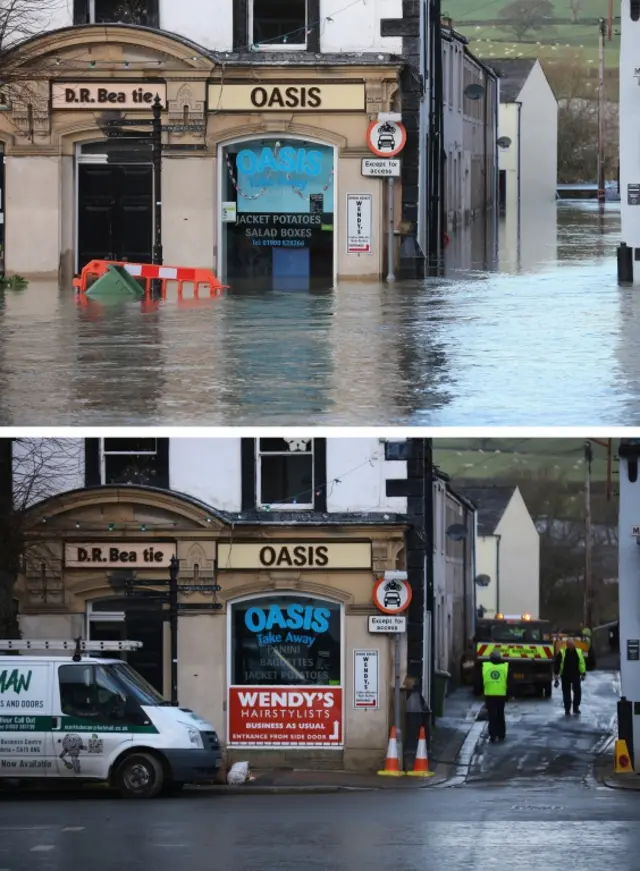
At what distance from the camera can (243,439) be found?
23.2 meters

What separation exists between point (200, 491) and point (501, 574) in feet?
186

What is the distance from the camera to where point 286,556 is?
23.2 metres

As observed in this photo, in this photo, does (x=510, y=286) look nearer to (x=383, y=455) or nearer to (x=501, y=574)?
(x=383, y=455)

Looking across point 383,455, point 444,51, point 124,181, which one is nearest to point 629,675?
point 383,455

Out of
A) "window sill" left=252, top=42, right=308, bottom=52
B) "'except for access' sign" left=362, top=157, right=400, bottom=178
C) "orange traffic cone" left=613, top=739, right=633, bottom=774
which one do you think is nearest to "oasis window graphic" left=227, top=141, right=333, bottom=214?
"'except for access' sign" left=362, top=157, right=400, bottom=178

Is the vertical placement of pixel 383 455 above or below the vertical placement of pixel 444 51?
below

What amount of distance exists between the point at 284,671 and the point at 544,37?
25.4 m

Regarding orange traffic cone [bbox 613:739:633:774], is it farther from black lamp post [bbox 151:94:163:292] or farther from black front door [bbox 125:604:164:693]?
black lamp post [bbox 151:94:163:292]

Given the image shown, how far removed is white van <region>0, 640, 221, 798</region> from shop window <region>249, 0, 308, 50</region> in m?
11.2

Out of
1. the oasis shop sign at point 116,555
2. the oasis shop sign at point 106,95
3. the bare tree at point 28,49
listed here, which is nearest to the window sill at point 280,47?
the oasis shop sign at point 106,95

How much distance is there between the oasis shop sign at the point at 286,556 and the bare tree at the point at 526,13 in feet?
66.5

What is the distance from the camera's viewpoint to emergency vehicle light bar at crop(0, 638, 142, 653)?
1833cm

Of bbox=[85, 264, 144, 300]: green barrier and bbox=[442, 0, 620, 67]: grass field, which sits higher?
bbox=[442, 0, 620, 67]: grass field

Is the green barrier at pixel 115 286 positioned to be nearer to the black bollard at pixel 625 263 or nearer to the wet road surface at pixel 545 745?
the black bollard at pixel 625 263
